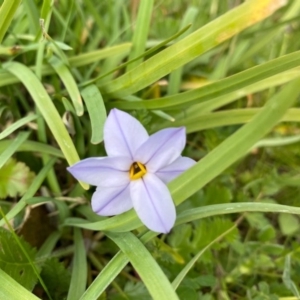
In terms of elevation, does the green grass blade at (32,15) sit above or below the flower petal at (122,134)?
above

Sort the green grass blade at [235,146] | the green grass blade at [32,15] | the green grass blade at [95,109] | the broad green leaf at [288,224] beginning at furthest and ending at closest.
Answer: the broad green leaf at [288,224], the green grass blade at [32,15], the green grass blade at [95,109], the green grass blade at [235,146]

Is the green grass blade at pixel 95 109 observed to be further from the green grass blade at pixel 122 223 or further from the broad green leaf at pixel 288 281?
the broad green leaf at pixel 288 281

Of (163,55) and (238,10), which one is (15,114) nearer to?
(163,55)

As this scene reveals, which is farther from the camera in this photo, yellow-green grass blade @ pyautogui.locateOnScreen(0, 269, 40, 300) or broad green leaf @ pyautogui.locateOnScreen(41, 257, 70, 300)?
broad green leaf @ pyautogui.locateOnScreen(41, 257, 70, 300)

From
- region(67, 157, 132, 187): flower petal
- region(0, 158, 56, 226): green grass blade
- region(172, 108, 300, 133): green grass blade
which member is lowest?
region(0, 158, 56, 226): green grass blade

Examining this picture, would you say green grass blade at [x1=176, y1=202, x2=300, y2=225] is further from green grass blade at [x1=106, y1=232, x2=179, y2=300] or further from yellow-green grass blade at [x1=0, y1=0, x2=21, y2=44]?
yellow-green grass blade at [x1=0, y1=0, x2=21, y2=44]

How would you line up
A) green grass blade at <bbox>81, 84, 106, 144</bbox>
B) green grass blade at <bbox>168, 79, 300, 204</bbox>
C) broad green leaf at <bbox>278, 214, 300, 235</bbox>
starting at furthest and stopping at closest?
broad green leaf at <bbox>278, 214, 300, 235</bbox> < green grass blade at <bbox>81, 84, 106, 144</bbox> < green grass blade at <bbox>168, 79, 300, 204</bbox>

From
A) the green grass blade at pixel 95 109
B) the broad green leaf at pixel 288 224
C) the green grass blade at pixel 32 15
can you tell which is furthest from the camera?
the broad green leaf at pixel 288 224

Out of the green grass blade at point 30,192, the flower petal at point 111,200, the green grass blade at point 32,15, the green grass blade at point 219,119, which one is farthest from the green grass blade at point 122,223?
the green grass blade at point 32,15

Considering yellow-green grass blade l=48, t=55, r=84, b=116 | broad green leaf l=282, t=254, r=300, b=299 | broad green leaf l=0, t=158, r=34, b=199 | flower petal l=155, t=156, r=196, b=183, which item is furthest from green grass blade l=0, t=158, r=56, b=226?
broad green leaf l=282, t=254, r=300, b=299
